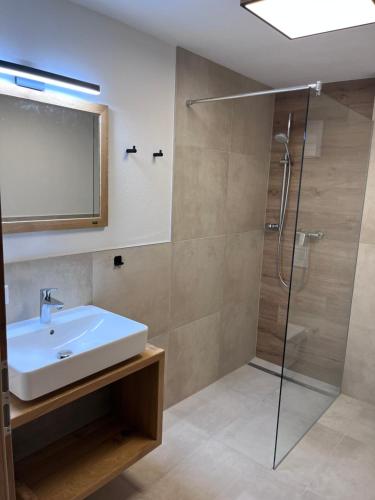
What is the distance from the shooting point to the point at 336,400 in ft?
9.96

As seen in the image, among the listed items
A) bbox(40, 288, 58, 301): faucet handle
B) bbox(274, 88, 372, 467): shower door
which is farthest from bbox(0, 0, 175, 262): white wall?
bbox(274, 88, 372, 467): shower door

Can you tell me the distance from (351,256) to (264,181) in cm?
97

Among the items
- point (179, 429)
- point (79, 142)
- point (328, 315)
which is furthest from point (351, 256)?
point (79, 142)

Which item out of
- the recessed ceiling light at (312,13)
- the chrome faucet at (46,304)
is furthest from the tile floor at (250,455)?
the recessed ceiling light at (312,13)

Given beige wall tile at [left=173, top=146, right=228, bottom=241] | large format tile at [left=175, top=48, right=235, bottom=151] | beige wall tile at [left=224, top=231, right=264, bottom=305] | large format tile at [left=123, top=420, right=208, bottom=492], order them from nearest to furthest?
large format tile at [left=123, top=420, right=208, bottom=492] → large format tile at [left=175, top=48, right=235, bottom=151] → beige wall tile at [left=173, top=146, right=228, bottom=241] → beige wall tile at [left=224, top=231, right=264, bottom=305]

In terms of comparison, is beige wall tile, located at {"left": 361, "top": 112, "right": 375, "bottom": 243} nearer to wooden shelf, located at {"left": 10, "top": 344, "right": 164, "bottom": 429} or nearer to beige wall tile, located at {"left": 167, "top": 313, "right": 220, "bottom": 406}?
beige wall tile, located at {"left": 167, "top": 313, "right": 220, "bottom": 406}

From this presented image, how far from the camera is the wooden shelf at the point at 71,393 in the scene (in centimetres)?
142

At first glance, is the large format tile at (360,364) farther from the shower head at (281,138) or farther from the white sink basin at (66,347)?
the white sink basin at (66,347)

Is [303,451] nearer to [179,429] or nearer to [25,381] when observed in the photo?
[179,429]

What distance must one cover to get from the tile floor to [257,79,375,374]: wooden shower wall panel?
37cm

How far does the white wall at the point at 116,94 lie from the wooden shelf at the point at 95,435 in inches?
26.4

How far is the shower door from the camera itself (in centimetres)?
234

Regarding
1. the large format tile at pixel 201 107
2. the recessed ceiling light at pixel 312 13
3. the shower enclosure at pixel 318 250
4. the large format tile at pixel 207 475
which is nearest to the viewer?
the recessed ceiling light at pixel 312 13

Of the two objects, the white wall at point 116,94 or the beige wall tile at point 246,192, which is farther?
the beige wall tile at point 246,192
